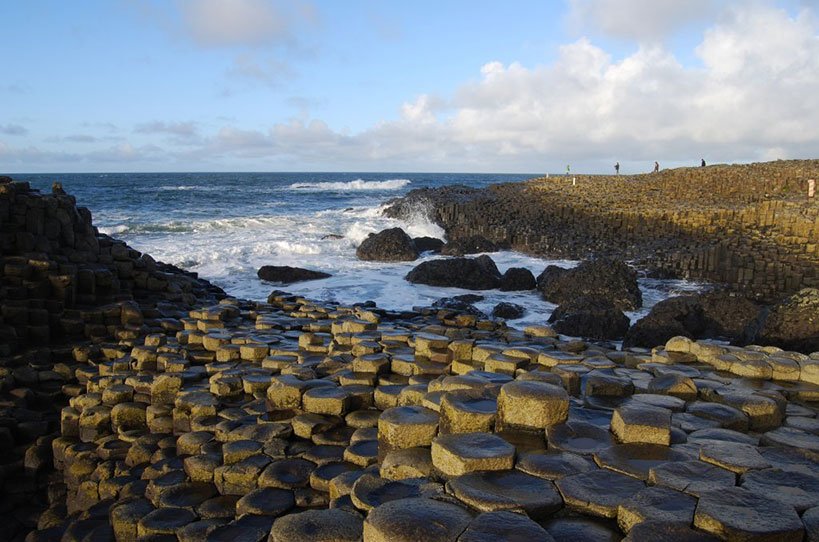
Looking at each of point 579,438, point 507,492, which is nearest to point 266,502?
point 507,492

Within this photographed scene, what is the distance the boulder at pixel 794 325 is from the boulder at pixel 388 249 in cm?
1218

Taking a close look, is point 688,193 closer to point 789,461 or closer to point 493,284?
point 493,284

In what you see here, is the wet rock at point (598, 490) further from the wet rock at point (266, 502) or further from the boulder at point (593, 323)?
the boulder at point (593, 323)

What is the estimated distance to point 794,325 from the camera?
9.31 metres

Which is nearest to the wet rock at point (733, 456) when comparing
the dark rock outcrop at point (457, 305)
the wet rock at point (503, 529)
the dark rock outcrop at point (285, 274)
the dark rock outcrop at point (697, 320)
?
the wet rock at point (503, 529)

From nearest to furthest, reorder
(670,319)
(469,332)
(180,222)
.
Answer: (469,332) < (670,319) < (180,222)

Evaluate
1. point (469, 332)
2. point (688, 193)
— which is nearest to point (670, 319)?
point (469, 332)

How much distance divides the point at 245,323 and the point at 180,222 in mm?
24605

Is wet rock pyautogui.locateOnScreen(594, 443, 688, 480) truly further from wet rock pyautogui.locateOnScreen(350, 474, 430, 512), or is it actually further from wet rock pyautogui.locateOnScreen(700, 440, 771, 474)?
wet rock pyautogui.locateOnScreen(350, 474, 430, 512)

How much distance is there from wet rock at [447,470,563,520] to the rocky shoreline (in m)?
0.01

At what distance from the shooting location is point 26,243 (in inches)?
365

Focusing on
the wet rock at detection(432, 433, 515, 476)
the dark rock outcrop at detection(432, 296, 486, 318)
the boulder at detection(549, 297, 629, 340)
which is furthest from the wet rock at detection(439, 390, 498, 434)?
the dark rock outcrop at detection(432, 296, 486, 318)

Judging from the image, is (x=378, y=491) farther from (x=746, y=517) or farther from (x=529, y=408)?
(x=746, y=517)

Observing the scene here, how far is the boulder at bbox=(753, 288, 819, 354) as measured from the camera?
907cm
